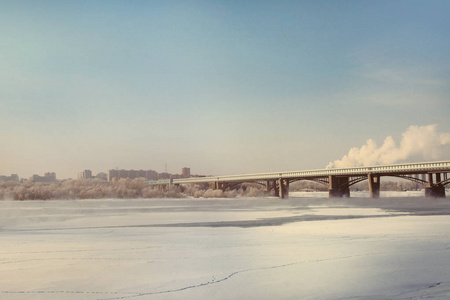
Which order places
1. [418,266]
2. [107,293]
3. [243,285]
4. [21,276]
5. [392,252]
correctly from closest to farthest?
[107,293] < [243,285] < [21,276] < [418,266] < [392,252]

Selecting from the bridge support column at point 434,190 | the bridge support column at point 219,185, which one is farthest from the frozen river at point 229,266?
the bridge support column at point 219,185

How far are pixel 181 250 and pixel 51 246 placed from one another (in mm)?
4889

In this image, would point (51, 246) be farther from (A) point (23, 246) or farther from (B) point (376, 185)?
(B) point (376, 185)

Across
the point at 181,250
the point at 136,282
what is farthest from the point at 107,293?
the point at 181,250

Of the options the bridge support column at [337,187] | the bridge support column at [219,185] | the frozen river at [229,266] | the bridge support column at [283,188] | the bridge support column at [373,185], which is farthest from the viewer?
the bridge support column at [219,185]

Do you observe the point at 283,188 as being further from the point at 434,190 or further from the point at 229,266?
the point at 229,266

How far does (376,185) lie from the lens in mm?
82375

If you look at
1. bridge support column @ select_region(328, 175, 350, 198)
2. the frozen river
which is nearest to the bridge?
bridge support column @ select_region(328, 175, 350, 198)

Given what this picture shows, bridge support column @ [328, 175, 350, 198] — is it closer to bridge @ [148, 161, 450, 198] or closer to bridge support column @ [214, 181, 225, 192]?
bridge @ [148, 161, 450, 198]

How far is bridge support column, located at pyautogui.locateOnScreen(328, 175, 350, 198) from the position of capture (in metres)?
88.6

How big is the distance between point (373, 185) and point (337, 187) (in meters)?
9.74

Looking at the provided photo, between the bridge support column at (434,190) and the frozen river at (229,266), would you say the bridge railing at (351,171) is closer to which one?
the bridge support column at (434,190)

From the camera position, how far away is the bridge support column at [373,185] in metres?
81.5

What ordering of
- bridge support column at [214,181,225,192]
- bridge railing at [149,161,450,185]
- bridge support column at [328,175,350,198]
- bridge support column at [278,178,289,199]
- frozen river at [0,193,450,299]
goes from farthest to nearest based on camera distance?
bridge support column at [214,181,225,192], bridge support column at [278,178,289,199], bridge support column at [328,175,350,198], bridge railing at [149,161,450,185], frozen river at [0,193,450,299]
